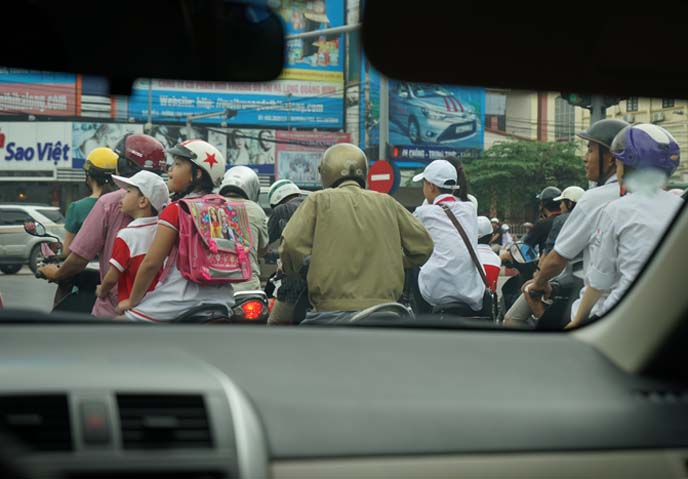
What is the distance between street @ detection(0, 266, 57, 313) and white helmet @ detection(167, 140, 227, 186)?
1.03 metres

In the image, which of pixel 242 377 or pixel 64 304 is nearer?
pixel 242 377

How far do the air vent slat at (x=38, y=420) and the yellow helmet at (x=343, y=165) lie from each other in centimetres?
317

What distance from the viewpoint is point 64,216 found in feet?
16.4

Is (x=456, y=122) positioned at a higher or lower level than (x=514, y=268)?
higher

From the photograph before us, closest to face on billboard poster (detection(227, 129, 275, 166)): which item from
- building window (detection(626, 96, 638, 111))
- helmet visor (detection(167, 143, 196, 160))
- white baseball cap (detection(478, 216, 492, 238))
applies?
helmet visor (detection(167, 143, 196, 160))

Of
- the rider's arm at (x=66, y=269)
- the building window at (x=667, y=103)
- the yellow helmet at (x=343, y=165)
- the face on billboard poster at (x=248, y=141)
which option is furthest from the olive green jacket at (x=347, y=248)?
the building window at (x=667, y=103)

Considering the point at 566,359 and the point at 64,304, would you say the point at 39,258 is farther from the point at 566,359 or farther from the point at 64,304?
the point at 566,359

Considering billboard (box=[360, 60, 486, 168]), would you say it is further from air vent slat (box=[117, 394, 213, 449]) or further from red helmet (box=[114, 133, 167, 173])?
red helmet (box=[114, 133, 167, 173])

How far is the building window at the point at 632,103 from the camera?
262 cm

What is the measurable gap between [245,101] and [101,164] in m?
2.54

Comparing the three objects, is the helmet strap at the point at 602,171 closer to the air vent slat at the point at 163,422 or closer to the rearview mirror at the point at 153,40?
the rearview mirror at the point at 153,40

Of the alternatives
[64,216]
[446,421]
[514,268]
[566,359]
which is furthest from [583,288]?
[514,268]

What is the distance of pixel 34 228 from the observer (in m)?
4.49

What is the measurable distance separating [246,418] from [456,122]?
54.0 inches
